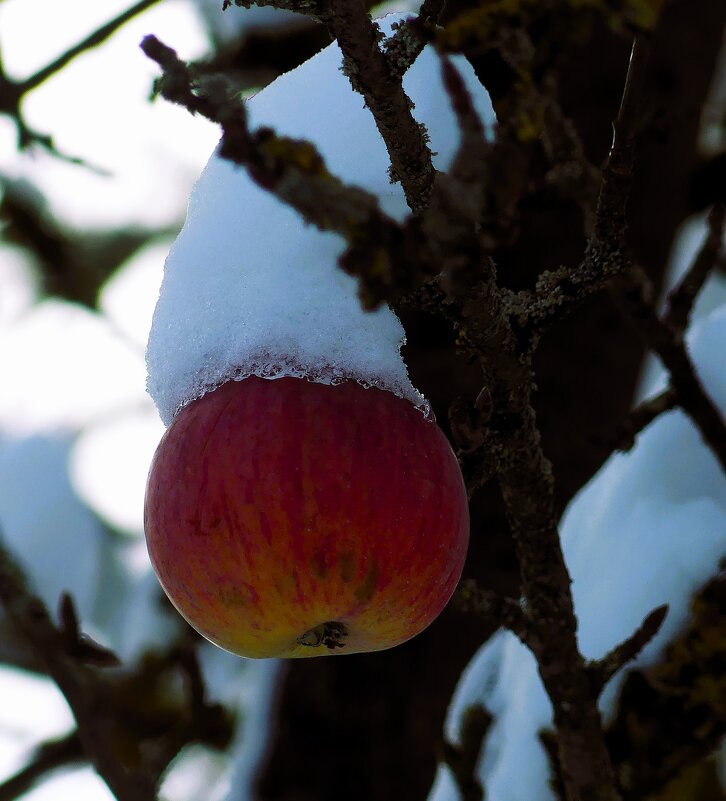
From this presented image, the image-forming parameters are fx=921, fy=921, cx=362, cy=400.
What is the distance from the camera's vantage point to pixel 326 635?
830mm

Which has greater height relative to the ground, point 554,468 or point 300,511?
point 554,468

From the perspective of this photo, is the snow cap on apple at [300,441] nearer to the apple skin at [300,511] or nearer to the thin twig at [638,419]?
the apple skin at [300,511]

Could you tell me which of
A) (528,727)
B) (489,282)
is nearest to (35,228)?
(528,727)

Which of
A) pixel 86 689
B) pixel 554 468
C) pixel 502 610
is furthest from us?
pixel 554 468

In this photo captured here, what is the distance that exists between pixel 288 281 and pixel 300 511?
0.19 m

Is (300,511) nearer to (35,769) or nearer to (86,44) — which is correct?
(86,44)

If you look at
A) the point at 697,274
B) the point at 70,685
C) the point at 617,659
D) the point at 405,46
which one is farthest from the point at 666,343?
the point at 70,685

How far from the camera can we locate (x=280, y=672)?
73.1 inches

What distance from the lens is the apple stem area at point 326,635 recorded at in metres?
0.82

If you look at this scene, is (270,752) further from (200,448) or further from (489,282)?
(489,282)

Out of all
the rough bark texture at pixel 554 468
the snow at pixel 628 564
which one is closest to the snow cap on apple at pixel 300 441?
the snow at pixel 628 564

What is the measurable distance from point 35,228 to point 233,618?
3.07 m

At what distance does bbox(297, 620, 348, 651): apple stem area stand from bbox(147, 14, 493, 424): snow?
8.4 inches

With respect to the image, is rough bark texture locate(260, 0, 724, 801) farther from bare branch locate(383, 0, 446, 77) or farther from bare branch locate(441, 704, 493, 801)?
bare branch locate(383, 0, 446, 77)
